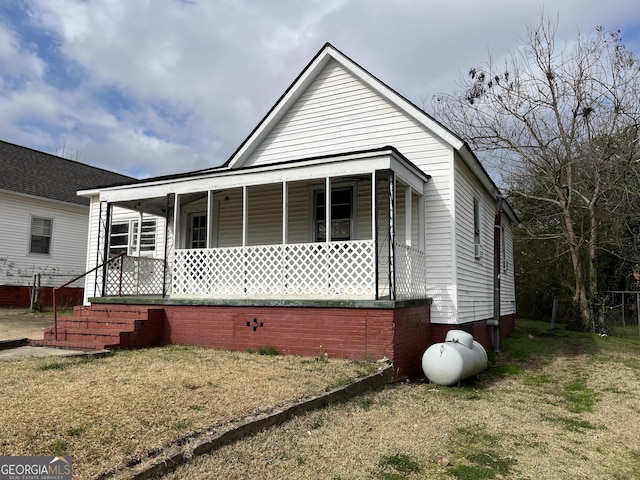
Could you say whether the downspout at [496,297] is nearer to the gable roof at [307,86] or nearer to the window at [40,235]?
the gable roof at [307,86]

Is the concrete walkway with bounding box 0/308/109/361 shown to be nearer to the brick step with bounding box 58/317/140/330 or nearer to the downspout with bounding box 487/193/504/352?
the brick step with bounding box 58/317/140/330

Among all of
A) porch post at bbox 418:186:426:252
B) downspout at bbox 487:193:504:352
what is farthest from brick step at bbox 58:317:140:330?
downspout at bbox 487:193:504:352

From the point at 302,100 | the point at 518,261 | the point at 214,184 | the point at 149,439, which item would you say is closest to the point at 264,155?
the point at 302,100

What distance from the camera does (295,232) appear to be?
1298cm

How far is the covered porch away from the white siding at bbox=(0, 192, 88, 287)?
367 inches

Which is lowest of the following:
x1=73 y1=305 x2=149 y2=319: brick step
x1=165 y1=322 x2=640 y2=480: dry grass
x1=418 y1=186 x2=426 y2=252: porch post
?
x1=165 y1=322 x2=640 y2=480: dry grass

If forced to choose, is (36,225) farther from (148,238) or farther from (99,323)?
(99,323)

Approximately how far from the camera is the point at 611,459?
5441 millimetres

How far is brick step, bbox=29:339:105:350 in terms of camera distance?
9855mm

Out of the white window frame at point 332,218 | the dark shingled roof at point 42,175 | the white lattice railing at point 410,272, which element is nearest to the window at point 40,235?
the dark shingled roof at point 42,175

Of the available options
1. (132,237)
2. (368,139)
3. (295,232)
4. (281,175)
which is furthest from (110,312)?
(368,139)

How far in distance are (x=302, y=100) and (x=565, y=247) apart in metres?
17.1

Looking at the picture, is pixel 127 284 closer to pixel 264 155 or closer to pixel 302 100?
pixel 264 155

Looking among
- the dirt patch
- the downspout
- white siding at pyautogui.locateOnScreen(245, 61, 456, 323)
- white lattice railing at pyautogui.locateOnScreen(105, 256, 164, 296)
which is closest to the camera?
white siding at pyautogui.locateOnScreen(245, 61, 456, 323)
